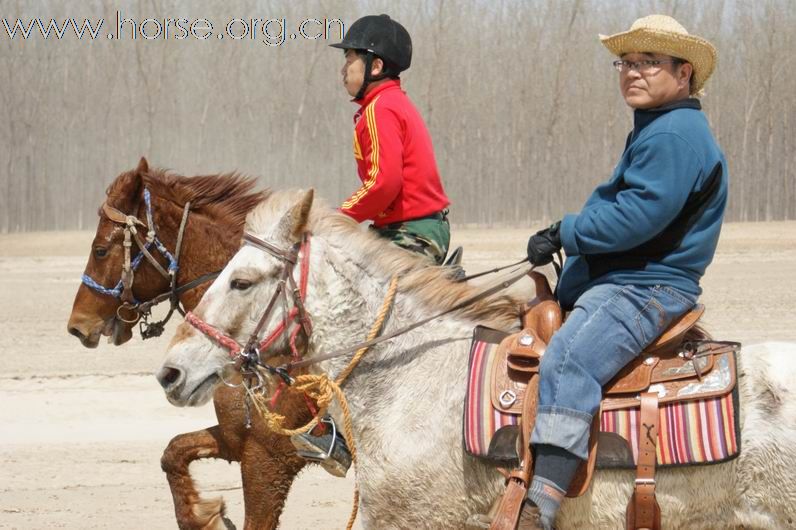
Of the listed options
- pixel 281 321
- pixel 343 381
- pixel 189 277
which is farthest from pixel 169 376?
pixel 189 277

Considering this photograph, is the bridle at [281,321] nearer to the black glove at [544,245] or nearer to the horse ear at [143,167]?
the black glove at [544,245]

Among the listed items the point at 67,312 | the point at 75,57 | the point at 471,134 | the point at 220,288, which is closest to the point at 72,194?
the point at 75,57

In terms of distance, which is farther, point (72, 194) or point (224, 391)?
point (72, 194)

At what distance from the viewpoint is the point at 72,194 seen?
2802cm

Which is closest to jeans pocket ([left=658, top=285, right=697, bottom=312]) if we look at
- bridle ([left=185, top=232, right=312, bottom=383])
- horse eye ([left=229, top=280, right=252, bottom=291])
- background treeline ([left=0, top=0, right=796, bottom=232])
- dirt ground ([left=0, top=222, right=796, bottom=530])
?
bridle ([left=185, top=232, right=312, bottom=383])

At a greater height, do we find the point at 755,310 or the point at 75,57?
the point at 75,57

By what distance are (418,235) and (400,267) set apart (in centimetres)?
111

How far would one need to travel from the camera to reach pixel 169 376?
3443mm

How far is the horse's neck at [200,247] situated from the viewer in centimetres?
514

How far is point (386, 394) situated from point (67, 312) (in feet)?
35.0

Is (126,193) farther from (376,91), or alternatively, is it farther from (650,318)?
(650,318)

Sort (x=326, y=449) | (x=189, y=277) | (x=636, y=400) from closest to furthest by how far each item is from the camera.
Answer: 1. (x=636, y=400)
2. (x=326, y=449)
3. (x=189, y=277)

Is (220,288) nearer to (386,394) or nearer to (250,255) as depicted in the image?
(250,255)

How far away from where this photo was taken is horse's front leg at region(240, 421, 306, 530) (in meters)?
4.64
